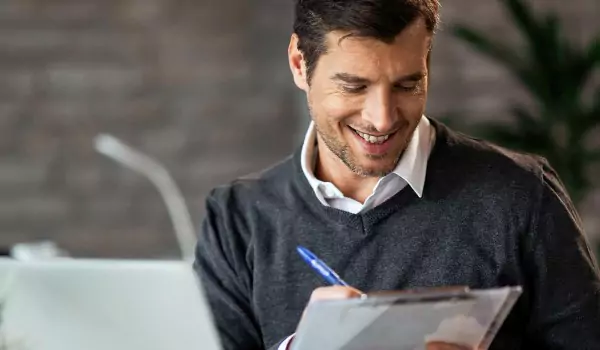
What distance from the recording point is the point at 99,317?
92cm

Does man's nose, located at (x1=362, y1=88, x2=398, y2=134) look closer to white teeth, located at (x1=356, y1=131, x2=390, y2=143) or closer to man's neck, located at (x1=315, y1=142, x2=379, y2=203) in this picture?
white teeth, located at (x1=356, y1=131, x2=390, y2=143)

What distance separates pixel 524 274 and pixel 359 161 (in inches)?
11.0

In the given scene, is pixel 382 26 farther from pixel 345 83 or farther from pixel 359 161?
pixel 359 161

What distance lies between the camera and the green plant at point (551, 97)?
212 centimetres

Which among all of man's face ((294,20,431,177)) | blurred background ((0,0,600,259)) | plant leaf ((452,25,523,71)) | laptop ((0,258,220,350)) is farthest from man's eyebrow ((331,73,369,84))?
blurred background ((0,0,600,259))

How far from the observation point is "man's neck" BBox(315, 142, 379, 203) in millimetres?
1380

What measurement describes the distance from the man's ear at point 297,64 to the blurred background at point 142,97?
1.11 m

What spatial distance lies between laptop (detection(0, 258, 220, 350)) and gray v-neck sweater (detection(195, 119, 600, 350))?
0.43m

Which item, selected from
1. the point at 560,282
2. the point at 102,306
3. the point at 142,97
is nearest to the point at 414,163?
the point at 560,282

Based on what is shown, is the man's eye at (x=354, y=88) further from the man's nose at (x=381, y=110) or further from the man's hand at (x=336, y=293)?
the man's hand at (x=336, y=293)

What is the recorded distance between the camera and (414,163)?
132 centimetres

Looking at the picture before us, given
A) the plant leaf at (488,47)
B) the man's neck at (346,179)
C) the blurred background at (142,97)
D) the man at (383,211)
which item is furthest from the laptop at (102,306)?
the blurred background at (142,97)

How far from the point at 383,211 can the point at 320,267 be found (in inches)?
5.4

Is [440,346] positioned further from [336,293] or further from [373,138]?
[373,138]
